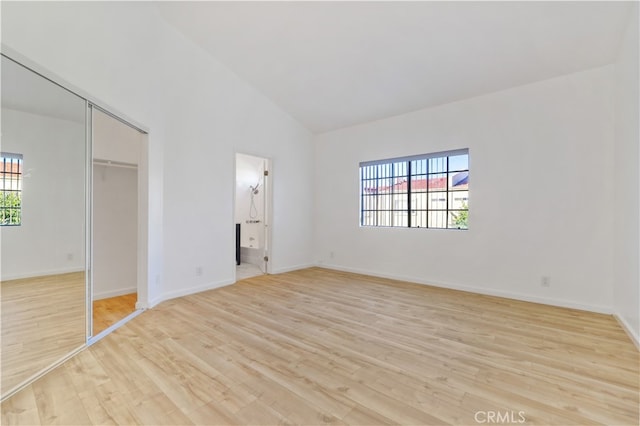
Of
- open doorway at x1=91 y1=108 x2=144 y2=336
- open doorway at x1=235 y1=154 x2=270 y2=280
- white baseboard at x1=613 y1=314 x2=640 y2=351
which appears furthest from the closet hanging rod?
white baseboard at x1=613 y1=314 x2=640 y2=351

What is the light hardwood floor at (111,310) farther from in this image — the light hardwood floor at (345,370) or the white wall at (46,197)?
the white wall at (46,197)

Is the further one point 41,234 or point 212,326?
Answer: point 212,326

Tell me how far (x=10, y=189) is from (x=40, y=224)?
349 mm

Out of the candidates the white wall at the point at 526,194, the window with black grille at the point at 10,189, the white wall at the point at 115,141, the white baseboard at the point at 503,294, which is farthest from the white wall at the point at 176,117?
the white wall at the point at 526,194

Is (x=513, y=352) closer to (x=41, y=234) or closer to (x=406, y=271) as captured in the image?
(x=406, y=271)

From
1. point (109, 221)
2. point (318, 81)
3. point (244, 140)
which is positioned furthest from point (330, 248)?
point (109, 221)

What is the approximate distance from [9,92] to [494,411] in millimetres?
3508

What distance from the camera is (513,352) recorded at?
229cm

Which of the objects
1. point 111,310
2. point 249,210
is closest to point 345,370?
point 111,310

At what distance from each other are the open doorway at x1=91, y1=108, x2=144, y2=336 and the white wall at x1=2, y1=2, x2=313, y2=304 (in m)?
0.37

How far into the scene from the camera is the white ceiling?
9.02ft

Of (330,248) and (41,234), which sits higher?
(41,234)

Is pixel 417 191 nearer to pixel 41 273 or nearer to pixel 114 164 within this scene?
pixel 114 164

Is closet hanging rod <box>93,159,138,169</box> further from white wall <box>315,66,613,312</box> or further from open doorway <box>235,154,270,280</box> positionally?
white wall <box>315,66,613,312</box>
